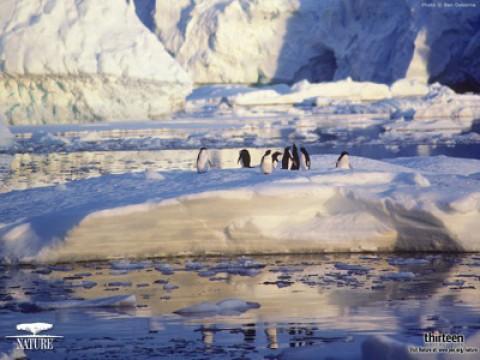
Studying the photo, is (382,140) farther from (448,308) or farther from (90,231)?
(448,308)

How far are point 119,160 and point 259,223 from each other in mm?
9275

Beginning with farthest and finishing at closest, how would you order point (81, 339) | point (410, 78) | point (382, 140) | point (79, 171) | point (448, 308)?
point (410, 78) → point (382, 140) → point (79, 171) → point (448, 308) → point (81, 339)

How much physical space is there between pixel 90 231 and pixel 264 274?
152 cm

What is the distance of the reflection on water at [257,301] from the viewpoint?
4.73 metres

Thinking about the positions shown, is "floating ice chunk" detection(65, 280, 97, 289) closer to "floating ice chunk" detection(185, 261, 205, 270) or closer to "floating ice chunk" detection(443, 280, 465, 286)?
"floating ice chunk" detection(185, 261, 205, 270)

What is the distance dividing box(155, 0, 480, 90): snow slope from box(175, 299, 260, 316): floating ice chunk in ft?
108

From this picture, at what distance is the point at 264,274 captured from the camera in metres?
6.86

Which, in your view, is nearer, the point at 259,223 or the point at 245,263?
the point at 245,263

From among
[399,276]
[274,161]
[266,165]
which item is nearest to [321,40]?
[274,161]

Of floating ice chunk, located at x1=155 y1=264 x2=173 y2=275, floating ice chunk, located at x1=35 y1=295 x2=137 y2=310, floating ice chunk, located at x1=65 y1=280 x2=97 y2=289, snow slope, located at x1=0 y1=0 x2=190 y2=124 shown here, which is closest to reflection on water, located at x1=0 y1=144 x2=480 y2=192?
floating ice chunk, located at x1=155 y1=264 x2=173 y2=275

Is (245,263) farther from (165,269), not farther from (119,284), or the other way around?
(119,284)

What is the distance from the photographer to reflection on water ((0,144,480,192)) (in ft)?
45.4

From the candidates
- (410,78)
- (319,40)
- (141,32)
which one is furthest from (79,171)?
(319,40)

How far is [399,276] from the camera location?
6617 mm
